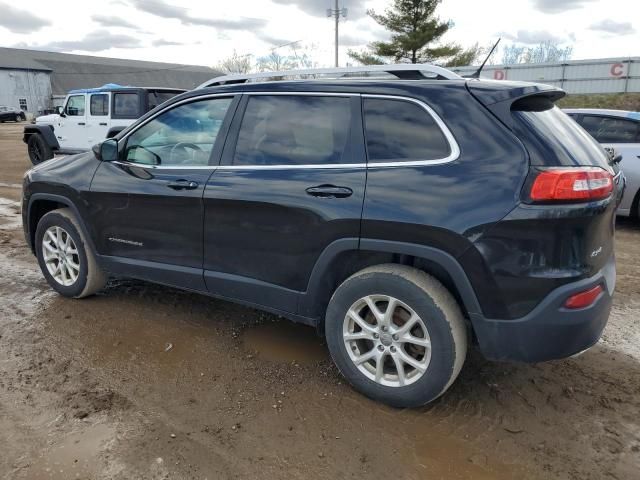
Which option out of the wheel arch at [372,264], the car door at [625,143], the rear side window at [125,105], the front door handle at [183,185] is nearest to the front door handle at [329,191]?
the wheel arch at [372,264]

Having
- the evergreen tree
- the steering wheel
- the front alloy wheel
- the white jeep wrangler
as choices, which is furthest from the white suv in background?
the evergreen tree

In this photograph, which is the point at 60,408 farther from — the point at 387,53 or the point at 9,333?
the point at 387,53

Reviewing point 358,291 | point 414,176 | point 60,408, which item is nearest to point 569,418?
point 358,291

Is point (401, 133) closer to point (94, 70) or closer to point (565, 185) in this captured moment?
point (565, 185)

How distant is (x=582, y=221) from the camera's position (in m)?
2.44

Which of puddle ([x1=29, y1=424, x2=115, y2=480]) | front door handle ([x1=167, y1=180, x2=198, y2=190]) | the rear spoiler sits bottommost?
puddle ([x1=29, y1=424, x2=115, y2=480])

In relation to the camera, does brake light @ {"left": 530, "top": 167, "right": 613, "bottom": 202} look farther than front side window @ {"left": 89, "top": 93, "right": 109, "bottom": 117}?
No

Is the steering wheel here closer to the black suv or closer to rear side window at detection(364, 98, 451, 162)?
the black suv

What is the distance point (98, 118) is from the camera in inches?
483

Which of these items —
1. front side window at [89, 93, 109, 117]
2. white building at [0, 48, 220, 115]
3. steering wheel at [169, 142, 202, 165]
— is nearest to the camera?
steering wheel at [169, 142, 202, 165]

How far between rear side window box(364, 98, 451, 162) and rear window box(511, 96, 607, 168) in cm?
38

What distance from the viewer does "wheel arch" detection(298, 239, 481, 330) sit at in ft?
8.45

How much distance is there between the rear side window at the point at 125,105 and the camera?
1166 cm

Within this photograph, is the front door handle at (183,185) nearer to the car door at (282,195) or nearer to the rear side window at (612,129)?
the car door at (282,195)
